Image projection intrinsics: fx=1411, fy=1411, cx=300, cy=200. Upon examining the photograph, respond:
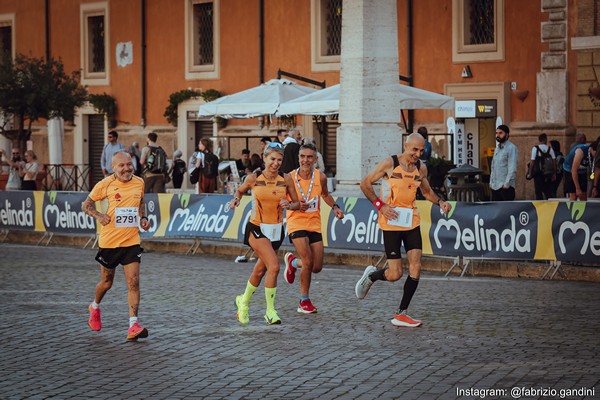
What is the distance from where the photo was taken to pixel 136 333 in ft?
39.4

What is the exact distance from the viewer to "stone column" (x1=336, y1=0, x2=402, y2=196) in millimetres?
21984

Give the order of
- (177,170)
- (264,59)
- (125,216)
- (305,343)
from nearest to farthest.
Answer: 1. (305,343)
2. (125,216)
3. (177,170)
4. (264,59)

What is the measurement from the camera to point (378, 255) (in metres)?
20.2

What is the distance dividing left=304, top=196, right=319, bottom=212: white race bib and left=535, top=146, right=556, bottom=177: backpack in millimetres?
14093

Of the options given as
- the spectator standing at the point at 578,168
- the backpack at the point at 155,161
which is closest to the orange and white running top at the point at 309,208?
the spectator standing at the point at 578,168

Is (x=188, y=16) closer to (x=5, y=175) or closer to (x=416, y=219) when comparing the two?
(x=5, y=175)

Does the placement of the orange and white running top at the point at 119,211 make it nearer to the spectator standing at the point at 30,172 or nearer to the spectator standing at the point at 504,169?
the spectator standing at the point at 504,169

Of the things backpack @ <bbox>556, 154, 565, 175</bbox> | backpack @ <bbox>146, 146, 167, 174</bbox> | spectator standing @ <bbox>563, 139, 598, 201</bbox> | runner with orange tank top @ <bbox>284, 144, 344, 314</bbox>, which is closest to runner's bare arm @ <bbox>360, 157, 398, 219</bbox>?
runner with orange tank top @ <bbox>284, 144, 344, 314</bbox>

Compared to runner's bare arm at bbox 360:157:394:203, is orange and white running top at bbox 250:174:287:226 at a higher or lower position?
lower

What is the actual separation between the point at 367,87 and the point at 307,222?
8325 mm

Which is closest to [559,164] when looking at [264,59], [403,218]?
[264,59]

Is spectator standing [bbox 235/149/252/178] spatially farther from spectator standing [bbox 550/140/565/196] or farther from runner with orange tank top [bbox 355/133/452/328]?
runner with orange tank top [bbox 355/133/452/328]

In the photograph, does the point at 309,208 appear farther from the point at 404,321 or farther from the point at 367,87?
the point at 367,87

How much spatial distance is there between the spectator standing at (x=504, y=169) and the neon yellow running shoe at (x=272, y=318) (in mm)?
9858
